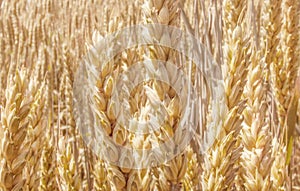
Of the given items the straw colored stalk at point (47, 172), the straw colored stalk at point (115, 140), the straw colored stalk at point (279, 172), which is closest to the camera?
the straw colored stalk at point (115, 140)

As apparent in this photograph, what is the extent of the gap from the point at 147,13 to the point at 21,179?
228 mm

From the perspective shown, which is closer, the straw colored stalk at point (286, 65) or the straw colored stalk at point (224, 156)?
the straw colored stalk at point (224, 156)

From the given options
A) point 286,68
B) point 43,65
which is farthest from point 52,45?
point 286,68

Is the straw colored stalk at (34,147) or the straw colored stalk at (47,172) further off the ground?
the straw colored stalk at (34,147)

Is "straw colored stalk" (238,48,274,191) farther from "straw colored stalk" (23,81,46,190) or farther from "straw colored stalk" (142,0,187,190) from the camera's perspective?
"straw colored stalk" (23,81,46,190)

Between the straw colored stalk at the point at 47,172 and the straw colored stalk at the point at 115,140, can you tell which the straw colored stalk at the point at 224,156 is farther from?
the straw colored stalk at the point at 47,172

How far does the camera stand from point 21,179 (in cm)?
51

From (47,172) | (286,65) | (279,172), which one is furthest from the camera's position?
(286,65)

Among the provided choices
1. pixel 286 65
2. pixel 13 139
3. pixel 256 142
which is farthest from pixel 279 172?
pixel 286 65

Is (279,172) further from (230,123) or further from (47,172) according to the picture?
(47,172)

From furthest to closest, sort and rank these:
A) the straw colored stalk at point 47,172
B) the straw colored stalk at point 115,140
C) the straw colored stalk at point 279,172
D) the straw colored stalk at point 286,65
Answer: the straw colored stalk at point 286,65, the straw colored stalk at point 47,172, the straw colored stalk at point 279,172, the straw colored stalk at point 115,140

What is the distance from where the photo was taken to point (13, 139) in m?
0.50

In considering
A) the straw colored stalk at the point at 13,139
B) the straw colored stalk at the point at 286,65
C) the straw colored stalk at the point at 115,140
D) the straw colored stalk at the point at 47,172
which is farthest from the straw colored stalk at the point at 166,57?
the straw colored stalk at the point at 286,65

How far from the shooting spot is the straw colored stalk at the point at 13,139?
0.50 m
